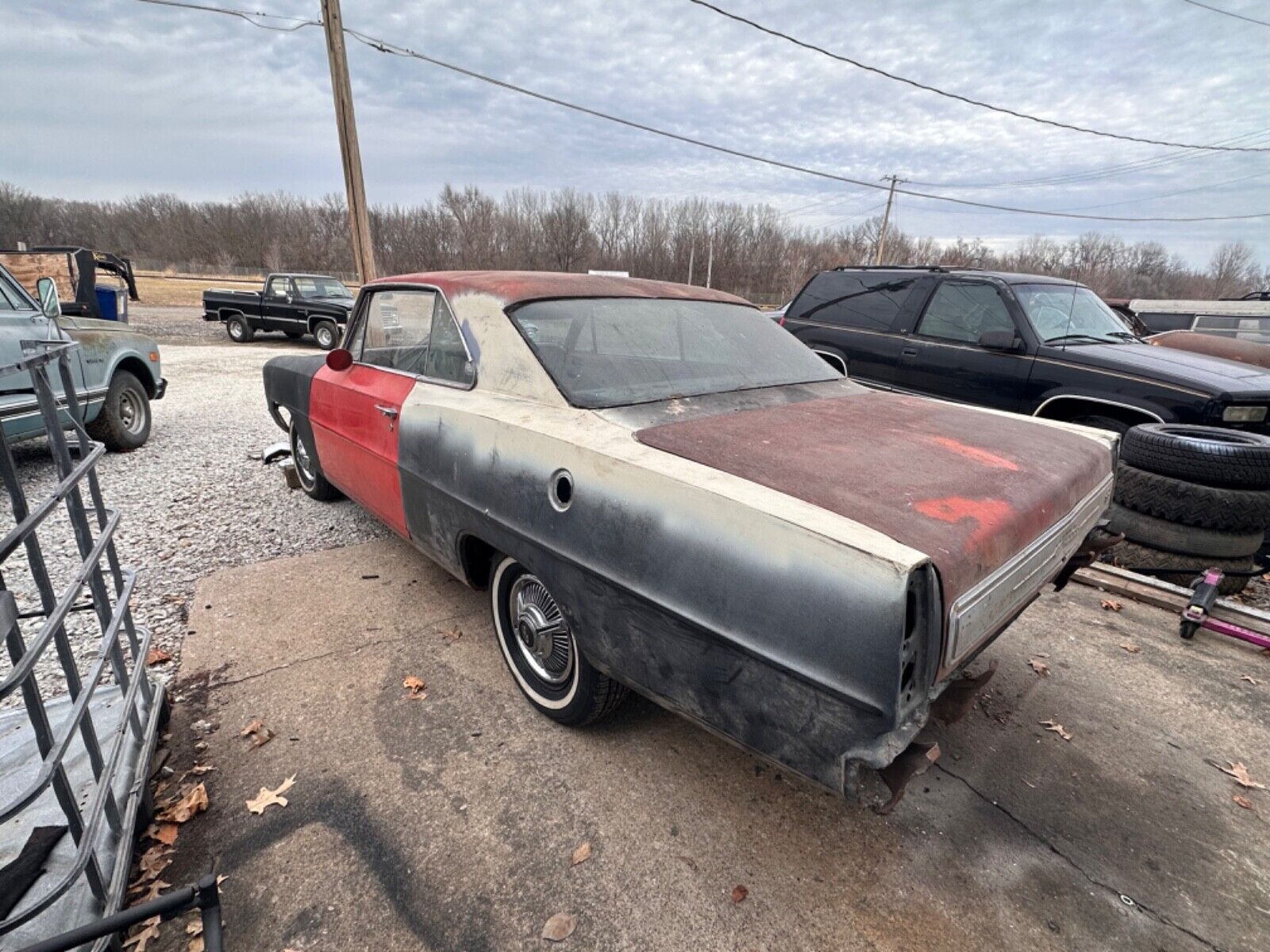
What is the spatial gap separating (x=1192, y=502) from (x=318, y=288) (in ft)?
55.2

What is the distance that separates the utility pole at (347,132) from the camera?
1038 cm

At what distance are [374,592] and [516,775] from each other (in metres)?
1.71

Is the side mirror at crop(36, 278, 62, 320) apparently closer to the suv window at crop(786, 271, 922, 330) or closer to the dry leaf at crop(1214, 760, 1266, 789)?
the dry leaf at crop(1214, 760, 1266, 789)

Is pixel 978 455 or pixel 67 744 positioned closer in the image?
pixel 67 744

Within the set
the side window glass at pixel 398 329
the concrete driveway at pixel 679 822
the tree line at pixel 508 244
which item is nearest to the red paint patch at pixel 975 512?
the concrete driveway at pixel 679 822

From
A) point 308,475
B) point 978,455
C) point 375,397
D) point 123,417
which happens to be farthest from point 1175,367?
point 123,417

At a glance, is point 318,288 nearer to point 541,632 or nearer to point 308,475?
point 308,475

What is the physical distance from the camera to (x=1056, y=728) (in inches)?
104

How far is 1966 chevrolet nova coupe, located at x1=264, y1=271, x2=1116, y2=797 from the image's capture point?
1.43 m

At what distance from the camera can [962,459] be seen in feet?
6.40

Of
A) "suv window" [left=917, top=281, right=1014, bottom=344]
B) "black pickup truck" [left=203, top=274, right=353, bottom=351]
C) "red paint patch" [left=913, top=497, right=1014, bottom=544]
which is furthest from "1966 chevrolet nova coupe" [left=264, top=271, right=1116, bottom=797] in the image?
"black pickup truck" [left=203, top=274, right=353, bottom=351]

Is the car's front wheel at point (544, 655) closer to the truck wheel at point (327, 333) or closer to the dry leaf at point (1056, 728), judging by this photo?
the dry leaf at point (1056, 728)

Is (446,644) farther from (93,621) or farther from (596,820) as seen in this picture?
(93,621)

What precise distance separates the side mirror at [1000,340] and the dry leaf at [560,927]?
5.32 meters
